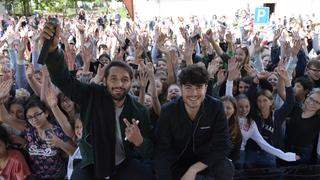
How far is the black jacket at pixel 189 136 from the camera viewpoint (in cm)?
268

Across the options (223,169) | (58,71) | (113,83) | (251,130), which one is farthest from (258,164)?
(58,71)

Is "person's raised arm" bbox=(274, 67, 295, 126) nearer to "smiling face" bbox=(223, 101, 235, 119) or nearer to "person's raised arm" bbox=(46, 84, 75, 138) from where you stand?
"smiling face" bbox=(223, 101, 235, 119)

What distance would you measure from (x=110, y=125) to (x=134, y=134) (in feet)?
0.79

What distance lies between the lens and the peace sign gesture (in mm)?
2501

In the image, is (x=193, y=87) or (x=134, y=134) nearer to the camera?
(x=134, y=134)

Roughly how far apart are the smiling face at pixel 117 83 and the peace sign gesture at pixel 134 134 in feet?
0.81

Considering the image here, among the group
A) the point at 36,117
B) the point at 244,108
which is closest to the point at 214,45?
the point at 244,108

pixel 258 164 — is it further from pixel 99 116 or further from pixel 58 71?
pixel 58 71

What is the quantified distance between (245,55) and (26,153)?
3077 millimetres

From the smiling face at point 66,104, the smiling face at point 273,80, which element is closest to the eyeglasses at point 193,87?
the smiling face at point 66,104

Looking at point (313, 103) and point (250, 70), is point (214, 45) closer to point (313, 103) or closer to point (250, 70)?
point (250, 70)

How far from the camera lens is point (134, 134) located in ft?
8.21

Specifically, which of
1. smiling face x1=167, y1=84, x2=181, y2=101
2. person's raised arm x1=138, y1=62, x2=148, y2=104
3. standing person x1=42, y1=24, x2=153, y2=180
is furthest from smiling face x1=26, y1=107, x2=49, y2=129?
smiling face x1=167, y1=84, x2=181, y2=101

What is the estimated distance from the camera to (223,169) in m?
2.72
